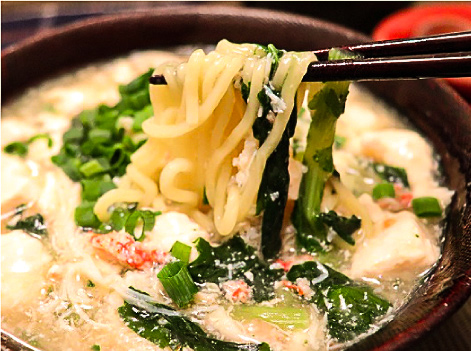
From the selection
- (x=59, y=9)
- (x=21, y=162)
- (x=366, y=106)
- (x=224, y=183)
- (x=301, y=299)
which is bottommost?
(x=301, y=299)

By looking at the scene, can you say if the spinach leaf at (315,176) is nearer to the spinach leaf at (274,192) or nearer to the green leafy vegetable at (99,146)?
the spinach leaf at (274,192)

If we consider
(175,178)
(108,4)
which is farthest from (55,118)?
(108,4)

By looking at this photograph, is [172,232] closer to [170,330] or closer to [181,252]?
[181,252]

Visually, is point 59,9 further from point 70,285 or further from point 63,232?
point 70,285

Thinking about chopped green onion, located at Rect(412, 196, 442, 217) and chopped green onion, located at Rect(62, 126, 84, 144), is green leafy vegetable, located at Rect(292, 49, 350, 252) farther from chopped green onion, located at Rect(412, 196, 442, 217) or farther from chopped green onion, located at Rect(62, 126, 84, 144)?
chopped green onion, located at Rect(62, 126, 84, 144)

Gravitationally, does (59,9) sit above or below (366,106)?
above

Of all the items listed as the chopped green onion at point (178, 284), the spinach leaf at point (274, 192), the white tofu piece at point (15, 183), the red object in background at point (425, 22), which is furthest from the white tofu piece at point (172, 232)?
the red object in background at point (425, 22)
